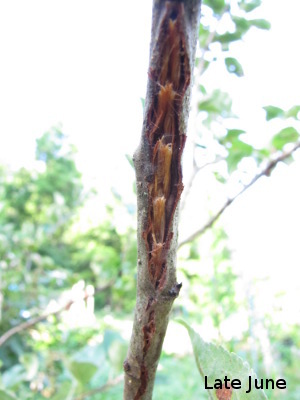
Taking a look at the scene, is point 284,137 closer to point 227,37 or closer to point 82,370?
point 227,37

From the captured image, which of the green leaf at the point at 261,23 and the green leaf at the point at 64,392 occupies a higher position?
the green leaf at the point at 261,23

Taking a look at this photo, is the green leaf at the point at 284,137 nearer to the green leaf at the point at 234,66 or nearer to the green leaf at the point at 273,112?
the green leaf at the point at 273,112

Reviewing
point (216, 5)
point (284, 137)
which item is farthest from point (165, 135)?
point (216, 5)

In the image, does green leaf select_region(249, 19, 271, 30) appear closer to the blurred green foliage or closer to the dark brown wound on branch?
the blurred green foliage

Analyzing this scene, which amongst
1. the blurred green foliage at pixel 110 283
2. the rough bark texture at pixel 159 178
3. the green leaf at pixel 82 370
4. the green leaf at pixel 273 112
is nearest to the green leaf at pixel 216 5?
the blurred green foliage at pixel 110 283

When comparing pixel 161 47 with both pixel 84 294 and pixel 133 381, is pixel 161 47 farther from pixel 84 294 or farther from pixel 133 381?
pixel 84 294

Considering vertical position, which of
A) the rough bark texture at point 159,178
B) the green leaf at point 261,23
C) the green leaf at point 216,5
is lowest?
the rough bark texture at point 159,178
